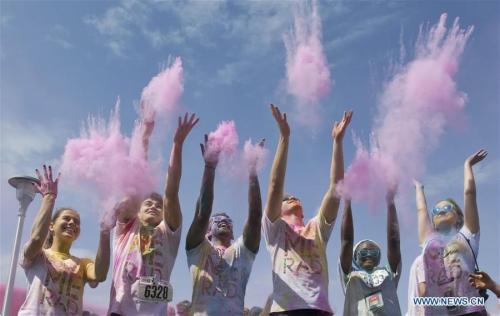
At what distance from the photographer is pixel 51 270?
19.5 ft

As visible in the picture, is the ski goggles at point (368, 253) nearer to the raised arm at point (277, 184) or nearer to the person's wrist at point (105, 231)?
the raised arm at point (277, 184)

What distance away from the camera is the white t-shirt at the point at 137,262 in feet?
17.8

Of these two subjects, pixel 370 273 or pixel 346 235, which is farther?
pixel 370 273

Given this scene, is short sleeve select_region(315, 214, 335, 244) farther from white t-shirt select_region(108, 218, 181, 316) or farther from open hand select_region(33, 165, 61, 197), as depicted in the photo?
open hand select_region(33, 165, 61, 197)

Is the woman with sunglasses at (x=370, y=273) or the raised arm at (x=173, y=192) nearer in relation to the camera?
the raised arm at (x=173, y=192)

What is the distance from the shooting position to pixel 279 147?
250 inches

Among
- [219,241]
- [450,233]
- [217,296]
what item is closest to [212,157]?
[219,241]

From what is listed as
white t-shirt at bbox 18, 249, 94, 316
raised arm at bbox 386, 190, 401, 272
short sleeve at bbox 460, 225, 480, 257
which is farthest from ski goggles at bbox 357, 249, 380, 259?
white t-shirt at bbox 18, 249, 94, 316

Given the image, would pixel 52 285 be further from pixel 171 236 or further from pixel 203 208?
pixel 203 208

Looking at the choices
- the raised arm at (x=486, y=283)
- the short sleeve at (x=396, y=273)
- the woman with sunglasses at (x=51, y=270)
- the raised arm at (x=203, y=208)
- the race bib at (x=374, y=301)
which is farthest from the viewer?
the short sleeve at (x=396, y=273)

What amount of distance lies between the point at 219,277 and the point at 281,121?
81.3 inches

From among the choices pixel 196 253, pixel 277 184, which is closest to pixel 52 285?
pixel 196 253

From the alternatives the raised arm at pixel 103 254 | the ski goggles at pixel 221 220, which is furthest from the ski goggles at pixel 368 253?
the raised arm at pixel 103 254

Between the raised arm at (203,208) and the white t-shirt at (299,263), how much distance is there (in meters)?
0.71
